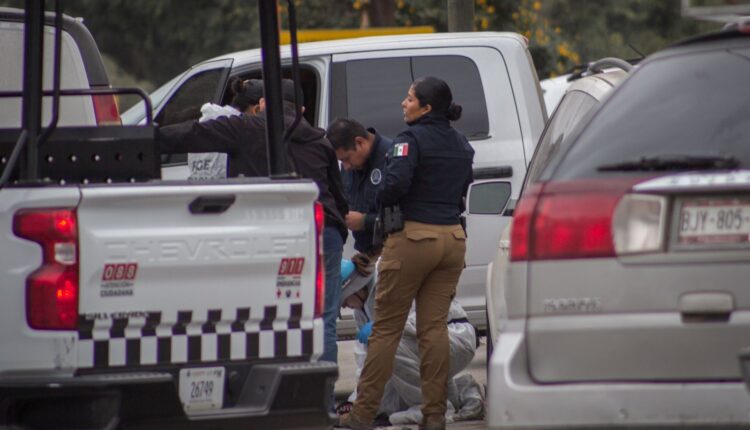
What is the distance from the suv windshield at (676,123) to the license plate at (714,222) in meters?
0.12

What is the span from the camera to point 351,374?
34.2 feet

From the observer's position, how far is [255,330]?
18.9 ft

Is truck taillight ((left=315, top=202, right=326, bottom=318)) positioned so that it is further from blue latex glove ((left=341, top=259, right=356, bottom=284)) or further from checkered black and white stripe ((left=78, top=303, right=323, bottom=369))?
blue latex glove ((left=341, top=259, right=356, bottom=284))

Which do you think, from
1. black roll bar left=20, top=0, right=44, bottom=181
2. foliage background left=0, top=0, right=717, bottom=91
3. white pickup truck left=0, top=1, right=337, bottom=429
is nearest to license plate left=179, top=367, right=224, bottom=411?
white pickup truck left=0, top=1, right=337, bottom=429

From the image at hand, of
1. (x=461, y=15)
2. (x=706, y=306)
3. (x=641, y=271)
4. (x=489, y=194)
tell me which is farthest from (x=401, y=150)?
(x=461, y=15)

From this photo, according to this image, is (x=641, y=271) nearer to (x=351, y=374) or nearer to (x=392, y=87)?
(x=392, y=87)

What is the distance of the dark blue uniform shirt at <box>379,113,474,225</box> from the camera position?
311 inches

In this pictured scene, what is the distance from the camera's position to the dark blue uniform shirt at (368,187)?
8.44m

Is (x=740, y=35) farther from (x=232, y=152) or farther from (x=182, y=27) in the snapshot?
(x=182, y=27)

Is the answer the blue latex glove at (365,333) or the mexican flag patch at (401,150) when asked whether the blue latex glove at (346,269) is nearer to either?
the blue latex glove at (365,333)

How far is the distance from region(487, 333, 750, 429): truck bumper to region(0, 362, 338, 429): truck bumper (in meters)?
1.25

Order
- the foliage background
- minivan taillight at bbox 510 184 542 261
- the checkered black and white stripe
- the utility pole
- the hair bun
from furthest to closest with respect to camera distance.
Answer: the foliage background, the utility pole, the hair bun, the checkered black and white stripe, minivan taillight at bbox 510 184 542 261

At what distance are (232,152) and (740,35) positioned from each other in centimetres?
333

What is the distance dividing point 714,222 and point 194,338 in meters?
2.02
